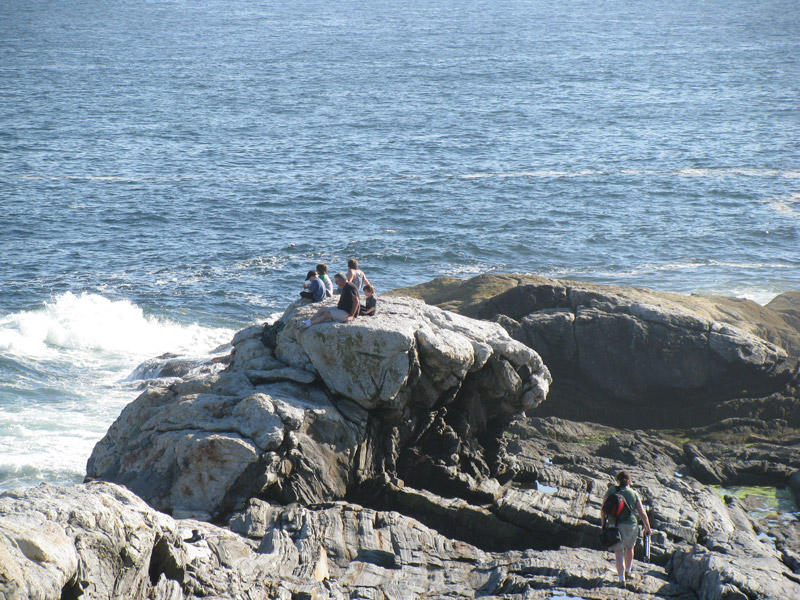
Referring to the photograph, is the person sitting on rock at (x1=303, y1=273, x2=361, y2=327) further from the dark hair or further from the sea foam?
the sea foam

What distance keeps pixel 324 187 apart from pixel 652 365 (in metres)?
35.5

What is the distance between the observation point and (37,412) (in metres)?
27.9

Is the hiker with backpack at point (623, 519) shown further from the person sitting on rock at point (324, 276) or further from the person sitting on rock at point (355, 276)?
the person sitting on rock at point (324, 276)

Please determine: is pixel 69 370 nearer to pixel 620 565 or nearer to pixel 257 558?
pixel 257 558

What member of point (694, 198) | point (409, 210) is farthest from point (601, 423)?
point (694, 198)

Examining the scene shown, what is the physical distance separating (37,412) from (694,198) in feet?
151

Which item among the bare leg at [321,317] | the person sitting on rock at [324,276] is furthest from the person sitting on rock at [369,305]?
the person sitting on rock at [324,276]

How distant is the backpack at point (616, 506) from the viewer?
15.8 m

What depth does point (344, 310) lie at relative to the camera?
1991 centimetres

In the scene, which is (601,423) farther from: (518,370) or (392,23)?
(392,23)

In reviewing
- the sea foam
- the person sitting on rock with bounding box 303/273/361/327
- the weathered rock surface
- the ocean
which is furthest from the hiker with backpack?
the ocean

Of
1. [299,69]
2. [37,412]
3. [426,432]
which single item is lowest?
[37,412]

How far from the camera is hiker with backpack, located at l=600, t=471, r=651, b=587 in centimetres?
1552

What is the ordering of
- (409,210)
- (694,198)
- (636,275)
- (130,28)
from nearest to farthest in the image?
(636,275), (409,210), (694,198), (130,28)
